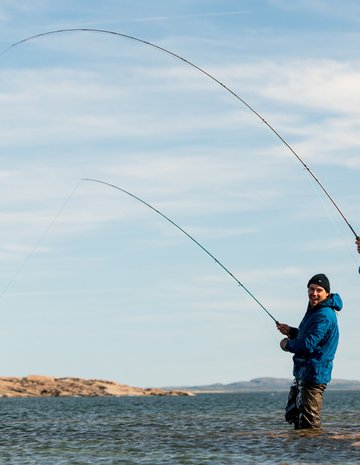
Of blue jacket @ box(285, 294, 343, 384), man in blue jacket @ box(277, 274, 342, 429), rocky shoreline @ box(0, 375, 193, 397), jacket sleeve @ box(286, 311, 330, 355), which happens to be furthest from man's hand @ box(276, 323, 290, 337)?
rocky shoreline @ box(0, 375, 193, 397)

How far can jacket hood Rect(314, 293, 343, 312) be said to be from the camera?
627 inches

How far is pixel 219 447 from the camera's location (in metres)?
17.3

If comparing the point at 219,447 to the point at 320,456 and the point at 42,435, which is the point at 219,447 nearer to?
the point at 320,456

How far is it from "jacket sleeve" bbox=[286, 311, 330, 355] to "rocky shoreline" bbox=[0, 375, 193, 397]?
160604 mm

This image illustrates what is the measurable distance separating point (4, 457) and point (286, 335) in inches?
207

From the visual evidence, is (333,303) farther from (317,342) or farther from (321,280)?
(317,342)

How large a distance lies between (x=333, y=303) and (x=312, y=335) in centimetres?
69

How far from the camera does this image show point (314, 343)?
51.4ft

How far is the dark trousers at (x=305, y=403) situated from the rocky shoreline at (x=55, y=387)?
15916cm

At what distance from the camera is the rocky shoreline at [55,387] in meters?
175

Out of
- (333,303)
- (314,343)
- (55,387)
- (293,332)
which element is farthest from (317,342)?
(55,387)

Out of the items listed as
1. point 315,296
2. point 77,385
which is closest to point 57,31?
point 315,296

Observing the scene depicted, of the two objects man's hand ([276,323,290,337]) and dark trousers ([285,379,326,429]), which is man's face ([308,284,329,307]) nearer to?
man's hand ([276,323,290,337])

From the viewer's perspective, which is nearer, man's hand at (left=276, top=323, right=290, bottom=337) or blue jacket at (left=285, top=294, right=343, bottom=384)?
blue jacket at (left=285, top=294, right=343, bottom=384)
